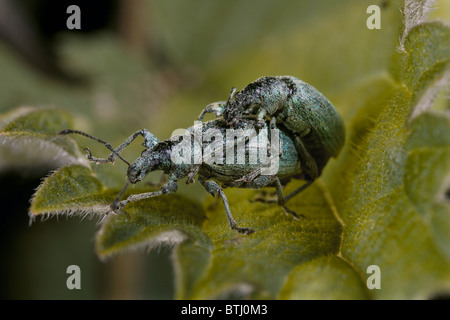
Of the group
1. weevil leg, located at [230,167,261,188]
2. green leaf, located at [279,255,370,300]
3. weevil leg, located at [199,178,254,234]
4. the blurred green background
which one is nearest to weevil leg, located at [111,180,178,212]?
weevil leg, located at [199,178,254,234]

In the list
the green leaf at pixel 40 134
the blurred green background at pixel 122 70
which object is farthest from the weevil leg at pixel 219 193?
the blurred green background at pixel 122 70

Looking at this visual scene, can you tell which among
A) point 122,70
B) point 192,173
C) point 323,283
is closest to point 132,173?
point 192,173

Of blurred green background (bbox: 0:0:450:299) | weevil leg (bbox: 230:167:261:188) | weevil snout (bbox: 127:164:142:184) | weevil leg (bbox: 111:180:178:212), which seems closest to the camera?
weevil leg (bbox: 111:180:178:212)

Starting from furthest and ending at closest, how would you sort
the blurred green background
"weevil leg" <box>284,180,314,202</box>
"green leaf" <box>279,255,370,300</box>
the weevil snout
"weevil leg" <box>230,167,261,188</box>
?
the blurred green background
"weevil leg" <box>284,180,314,202</box>
"weevil leg" <box>230,167,261,188</box>
the weevil snout
"green leaf" <box>279,255,370,300</box>

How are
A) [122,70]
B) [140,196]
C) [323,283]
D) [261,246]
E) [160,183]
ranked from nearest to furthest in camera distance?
1. [323,283]
2. [261,246]
3. [140,196]
4. [160,183]
5. [122,70]

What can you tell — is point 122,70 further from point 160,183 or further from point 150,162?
point 150,162

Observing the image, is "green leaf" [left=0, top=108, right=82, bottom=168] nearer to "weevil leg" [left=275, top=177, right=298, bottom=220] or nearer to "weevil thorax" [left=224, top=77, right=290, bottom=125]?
"weevil thorax" [left=224, top=77, right=290, bottom=125]

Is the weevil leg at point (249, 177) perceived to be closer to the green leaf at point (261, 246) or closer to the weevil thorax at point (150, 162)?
the green leaf at point (261, 246)
